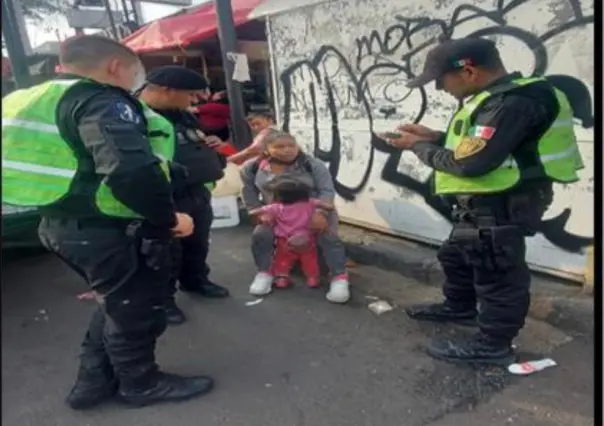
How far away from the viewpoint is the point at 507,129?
2.47 m

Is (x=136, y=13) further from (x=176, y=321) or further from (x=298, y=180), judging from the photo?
(x=176, y=321)

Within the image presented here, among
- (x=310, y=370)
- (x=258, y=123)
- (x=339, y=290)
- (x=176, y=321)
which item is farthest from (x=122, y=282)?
(x=258, y=123)

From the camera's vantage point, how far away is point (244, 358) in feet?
10.4

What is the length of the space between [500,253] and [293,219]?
1747mm

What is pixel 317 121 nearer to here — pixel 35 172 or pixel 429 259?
pixel 429 259

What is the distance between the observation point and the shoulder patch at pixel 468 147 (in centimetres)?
252

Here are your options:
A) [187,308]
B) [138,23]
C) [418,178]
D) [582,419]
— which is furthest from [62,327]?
[138,23]

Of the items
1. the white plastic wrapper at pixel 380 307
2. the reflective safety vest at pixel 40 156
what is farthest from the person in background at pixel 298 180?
the reflective safety vest at pixel 40 156

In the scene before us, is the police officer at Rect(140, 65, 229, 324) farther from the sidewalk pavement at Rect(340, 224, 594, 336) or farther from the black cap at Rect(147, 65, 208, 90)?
the sidewalk pavement at Rect(340, 224, 594, 336)

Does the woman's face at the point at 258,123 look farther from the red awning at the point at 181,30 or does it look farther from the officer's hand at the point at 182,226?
the officer's hand at the point at 182,226

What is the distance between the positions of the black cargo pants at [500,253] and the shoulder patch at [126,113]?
5.31 ft

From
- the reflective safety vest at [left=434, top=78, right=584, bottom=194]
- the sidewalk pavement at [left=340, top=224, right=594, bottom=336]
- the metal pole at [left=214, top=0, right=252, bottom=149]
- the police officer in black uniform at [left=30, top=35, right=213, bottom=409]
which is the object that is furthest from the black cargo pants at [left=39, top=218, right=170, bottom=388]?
the metal pole at [left=214, top=0, right=252, bottom=149]

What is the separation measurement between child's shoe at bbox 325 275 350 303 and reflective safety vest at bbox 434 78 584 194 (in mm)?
1389

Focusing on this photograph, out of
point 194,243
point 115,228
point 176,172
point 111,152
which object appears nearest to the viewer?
point 111,152
